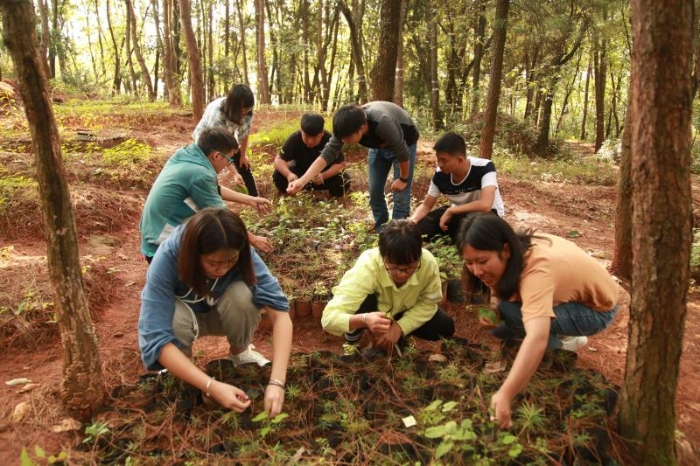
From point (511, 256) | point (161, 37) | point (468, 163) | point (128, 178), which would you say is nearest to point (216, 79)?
point (161, 37)

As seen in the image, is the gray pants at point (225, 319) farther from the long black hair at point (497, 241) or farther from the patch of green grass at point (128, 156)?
the patch of green grass at point (128, 156)

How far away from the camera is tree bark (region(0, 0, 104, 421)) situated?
1843 mm

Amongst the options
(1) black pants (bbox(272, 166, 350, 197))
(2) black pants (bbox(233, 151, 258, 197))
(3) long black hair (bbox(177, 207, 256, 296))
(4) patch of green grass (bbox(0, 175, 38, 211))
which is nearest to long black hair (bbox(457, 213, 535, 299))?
(3) long black hair (bbox(177, 207, 256, 296))

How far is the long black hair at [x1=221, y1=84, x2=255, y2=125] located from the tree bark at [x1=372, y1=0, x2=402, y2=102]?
2279 mm

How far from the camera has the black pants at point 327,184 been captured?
5.61 meters

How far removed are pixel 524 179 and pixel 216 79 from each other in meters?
20.7

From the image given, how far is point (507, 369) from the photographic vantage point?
252 centimetres

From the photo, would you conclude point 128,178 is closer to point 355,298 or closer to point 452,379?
point 355,298

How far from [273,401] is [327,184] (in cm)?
392

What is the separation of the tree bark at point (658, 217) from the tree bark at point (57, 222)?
2.28 metres

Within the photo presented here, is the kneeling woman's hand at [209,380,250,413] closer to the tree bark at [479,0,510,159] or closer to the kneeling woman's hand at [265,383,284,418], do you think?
the kneeling woman's hand at [265,383,284,418]

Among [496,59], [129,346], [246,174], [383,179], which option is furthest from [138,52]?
[129,346]

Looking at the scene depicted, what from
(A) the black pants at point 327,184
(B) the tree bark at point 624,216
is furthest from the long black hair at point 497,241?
(A) the black pants at point 327,184

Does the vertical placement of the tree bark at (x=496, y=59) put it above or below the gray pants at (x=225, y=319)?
above
